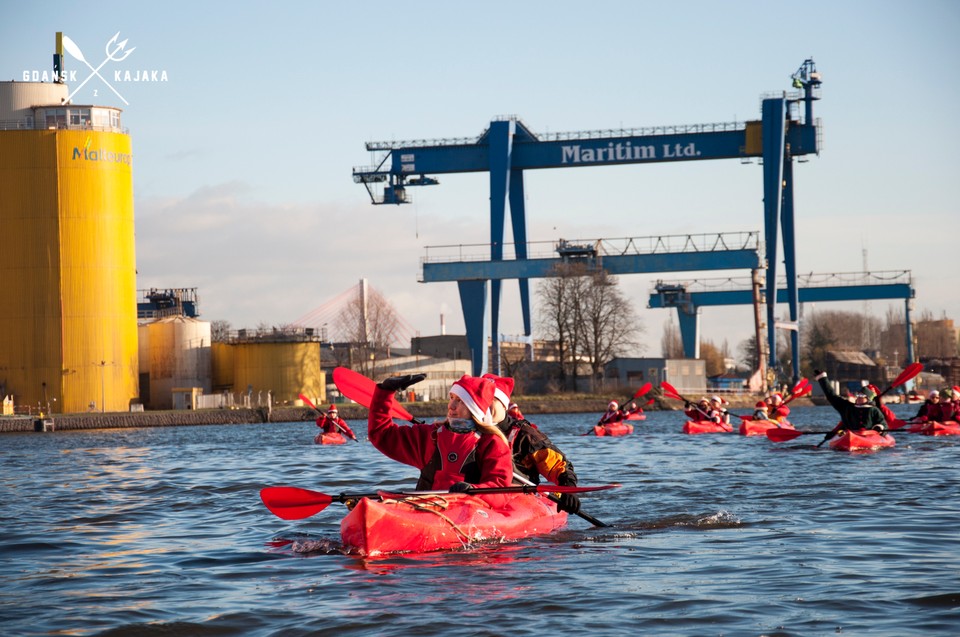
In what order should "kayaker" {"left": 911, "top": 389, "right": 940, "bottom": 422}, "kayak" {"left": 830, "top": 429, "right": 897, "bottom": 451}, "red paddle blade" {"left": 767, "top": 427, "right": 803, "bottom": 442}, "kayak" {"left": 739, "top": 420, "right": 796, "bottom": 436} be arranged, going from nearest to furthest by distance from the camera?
"kayak" {"left": 830, "top": 429, "right": 897, "bottom": 451} → "red paddle blade" {"left": 767, "top": 427, "right": 803, "bottom": 442} → "kayaker" {"left": 911, "top": 389, "right": 940, "bottom": 422} → "kayak" {"left": 739, "top": 420, "right": 796, "bottom": 436}

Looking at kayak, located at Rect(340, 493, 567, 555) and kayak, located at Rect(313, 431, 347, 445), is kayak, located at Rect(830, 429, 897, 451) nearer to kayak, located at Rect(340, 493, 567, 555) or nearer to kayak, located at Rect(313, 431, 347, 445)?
kayak, located at Rect(313, 431, 347, 445)

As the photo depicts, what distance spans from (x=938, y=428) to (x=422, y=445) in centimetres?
2187

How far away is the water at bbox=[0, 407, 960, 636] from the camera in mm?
8555

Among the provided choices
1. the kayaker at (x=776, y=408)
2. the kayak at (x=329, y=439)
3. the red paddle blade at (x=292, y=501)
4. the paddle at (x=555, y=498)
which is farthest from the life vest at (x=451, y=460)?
the kayaker at (x=776, y=408)

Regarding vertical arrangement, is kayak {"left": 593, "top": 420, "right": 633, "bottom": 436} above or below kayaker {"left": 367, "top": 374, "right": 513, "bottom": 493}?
below

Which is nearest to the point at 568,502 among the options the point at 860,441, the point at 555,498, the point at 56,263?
the point at 555,498

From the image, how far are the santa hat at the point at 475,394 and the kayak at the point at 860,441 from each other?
49.6ft

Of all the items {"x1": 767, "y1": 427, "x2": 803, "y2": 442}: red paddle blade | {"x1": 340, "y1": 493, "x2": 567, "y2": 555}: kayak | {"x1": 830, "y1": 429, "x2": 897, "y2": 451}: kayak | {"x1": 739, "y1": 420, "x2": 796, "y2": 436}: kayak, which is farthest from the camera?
{"x1": 739, "y1": 420, "x2": 796, "y2": 436}: kayak

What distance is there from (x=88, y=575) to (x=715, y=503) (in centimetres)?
834

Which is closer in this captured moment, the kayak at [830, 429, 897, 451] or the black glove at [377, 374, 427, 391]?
the black glove at [377, 374, 427, 391]

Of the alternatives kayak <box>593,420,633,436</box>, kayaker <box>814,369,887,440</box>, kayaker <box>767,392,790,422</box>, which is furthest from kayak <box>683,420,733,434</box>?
kayaker <box>814,369,887,440</box>

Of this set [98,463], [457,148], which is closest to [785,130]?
[457,148]

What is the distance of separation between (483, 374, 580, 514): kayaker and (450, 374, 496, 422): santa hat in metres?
0.34

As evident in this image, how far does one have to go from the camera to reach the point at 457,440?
39.7 feet
